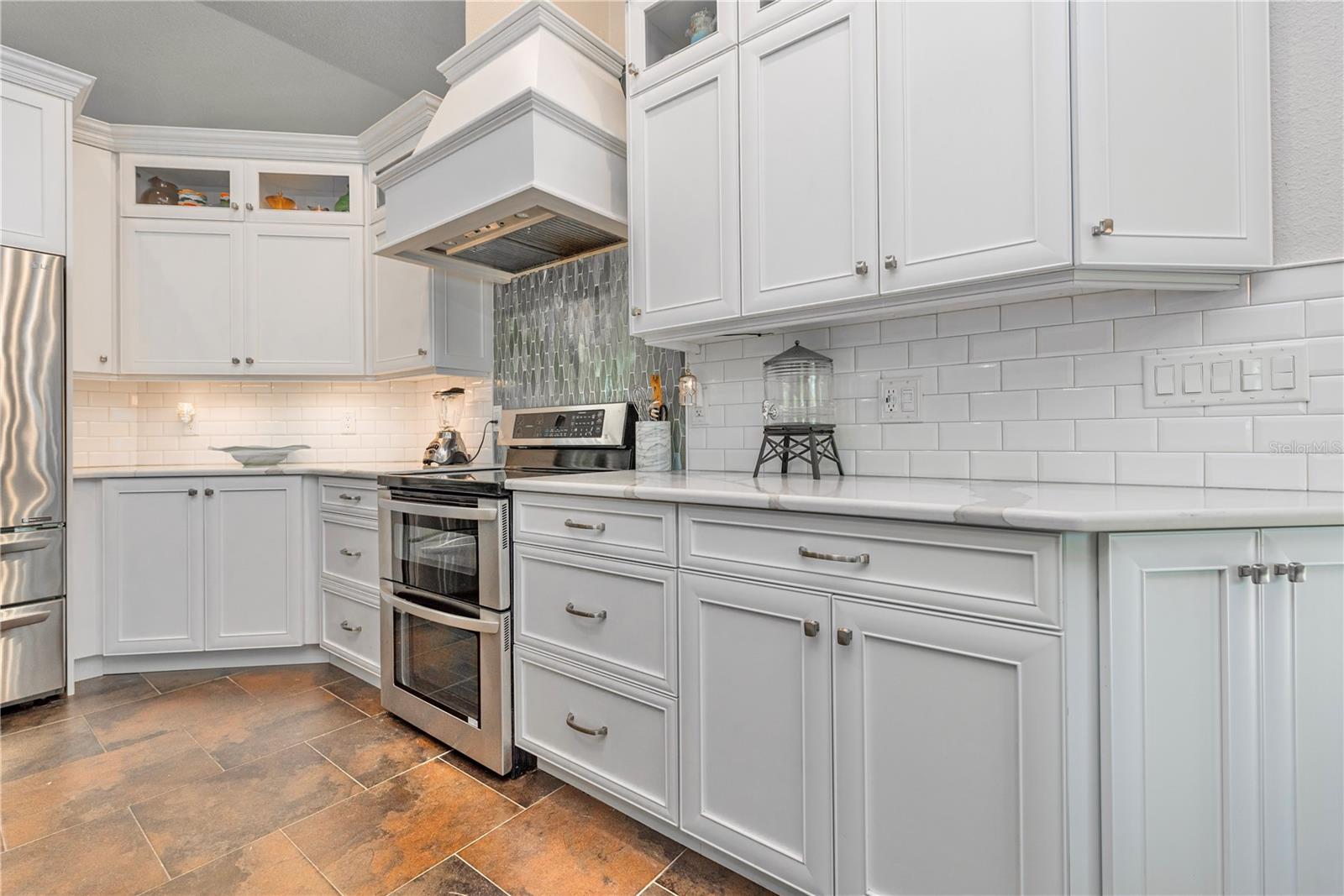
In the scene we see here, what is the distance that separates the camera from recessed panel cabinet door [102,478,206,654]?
275cm

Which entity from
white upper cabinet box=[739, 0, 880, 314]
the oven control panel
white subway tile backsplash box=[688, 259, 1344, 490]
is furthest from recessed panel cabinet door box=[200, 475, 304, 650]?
white upper cabinet box=[739, 0, 880, 314]

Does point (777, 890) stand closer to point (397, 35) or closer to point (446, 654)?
point (446, 654)

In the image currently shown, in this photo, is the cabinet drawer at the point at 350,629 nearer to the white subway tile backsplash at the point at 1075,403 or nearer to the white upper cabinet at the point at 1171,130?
the white subway tile backsplash at the point at 1075,403

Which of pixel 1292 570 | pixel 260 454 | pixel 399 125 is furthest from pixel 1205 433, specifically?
pixel 260 454

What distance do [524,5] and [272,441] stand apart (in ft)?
8.92

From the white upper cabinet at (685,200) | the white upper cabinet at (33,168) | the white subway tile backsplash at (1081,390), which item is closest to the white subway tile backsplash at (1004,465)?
the white subway tile backsplash at (1081,390)

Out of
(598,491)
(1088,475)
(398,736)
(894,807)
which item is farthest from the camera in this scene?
(398,736)

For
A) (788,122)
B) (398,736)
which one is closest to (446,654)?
(398,736)

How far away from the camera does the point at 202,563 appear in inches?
111

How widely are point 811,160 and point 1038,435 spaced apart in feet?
2.97

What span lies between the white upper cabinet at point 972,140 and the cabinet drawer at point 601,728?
1228mm

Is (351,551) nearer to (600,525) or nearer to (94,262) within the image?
(600,525)

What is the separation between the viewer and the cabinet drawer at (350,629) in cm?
255

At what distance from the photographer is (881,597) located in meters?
1.17
